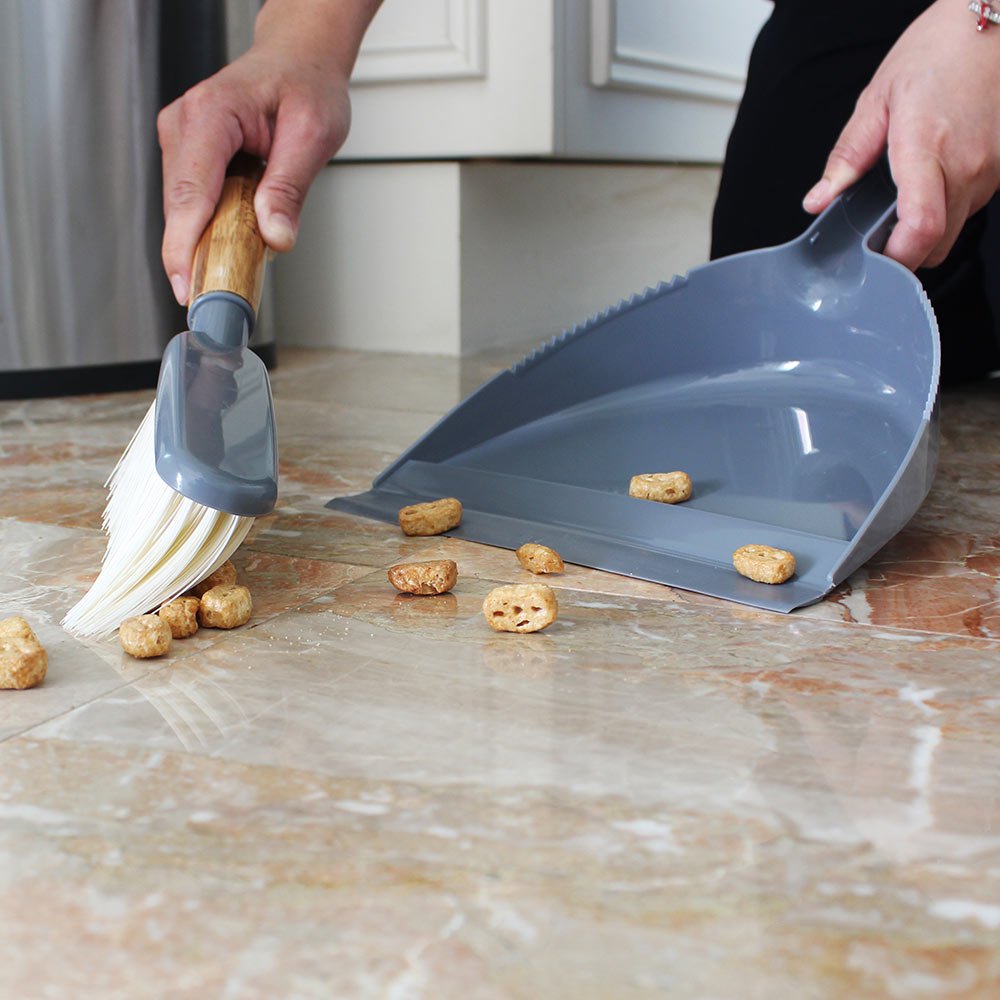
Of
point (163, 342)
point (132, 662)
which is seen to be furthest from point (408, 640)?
point (163, 342)

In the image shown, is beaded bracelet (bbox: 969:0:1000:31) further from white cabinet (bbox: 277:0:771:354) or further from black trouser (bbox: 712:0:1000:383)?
white cabinet (bbox: 277:0:771:354)

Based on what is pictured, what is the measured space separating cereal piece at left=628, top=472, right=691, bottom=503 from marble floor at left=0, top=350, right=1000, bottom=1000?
0.10 meters

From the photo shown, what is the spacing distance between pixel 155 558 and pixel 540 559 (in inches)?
8.0

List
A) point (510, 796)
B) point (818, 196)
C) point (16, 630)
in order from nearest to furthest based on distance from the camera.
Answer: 1. point (510, 796)
2. point (16, 630)
3. point (818, 196)

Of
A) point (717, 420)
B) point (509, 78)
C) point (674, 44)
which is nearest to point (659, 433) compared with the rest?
point (717, 420)

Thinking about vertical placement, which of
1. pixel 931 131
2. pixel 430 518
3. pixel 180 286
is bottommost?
pixel 430 518

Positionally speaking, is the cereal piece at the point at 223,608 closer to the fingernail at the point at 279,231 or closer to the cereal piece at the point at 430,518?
the cereal piece at the point at 430,518

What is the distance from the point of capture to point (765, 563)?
63 cm

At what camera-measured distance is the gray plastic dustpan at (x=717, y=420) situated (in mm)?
700

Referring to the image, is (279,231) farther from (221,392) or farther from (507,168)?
(507,168)

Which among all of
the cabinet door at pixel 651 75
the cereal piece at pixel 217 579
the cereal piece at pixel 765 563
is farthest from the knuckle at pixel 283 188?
the cabinet door at pixel 651 75

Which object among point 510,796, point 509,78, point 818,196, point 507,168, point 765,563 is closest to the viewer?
point 510,796

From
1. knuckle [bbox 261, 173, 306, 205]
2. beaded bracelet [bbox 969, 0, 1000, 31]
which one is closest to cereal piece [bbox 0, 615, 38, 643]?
knuckle [bbox 261, 173, 306, 205]

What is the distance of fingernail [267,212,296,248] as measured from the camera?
0.82m
